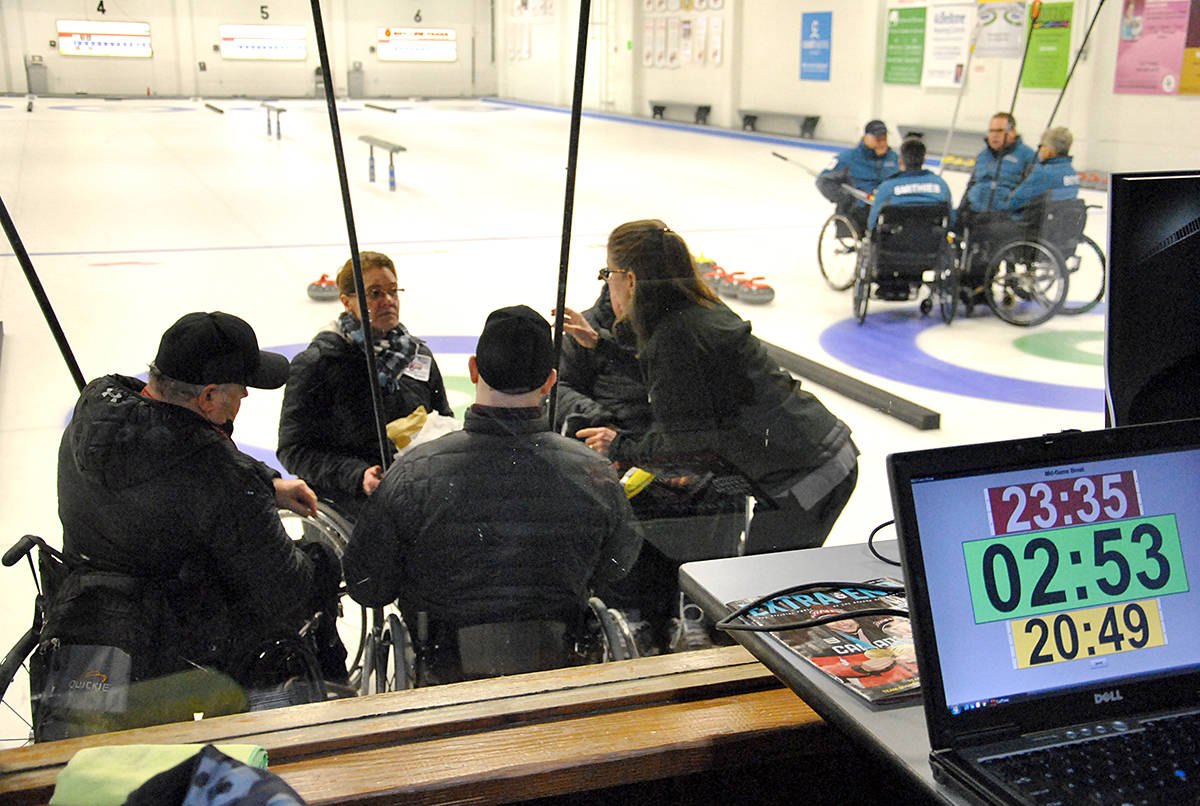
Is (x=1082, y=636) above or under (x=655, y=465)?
above

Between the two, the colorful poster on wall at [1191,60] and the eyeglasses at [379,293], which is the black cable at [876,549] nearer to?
the eyeglasses at [379,293]

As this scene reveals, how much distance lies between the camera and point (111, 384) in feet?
5.75

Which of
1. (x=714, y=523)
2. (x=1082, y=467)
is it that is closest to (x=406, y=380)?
(x=714, y=523)

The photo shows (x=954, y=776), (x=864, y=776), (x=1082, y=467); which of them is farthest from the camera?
(x=864, y=776)

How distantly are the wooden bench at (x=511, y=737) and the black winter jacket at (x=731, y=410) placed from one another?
1.28 meters

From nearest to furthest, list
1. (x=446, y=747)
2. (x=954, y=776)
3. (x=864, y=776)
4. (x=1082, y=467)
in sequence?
(x=954, y=776), (x=1082, y=467), (x=446, y=747), (x=864, y=776)

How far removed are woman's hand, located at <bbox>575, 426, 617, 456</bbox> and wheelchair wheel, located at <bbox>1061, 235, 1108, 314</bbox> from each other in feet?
12.5

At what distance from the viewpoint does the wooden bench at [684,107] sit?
6.67 m

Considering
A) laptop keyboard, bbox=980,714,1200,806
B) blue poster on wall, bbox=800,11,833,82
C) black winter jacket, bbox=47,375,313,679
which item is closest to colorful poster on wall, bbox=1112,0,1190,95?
blue poster on wall, bbox=800,11,833,82

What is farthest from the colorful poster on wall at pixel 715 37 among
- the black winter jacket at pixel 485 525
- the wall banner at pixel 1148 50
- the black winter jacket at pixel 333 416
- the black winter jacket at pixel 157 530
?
the black winter jacket at pixel 157 530

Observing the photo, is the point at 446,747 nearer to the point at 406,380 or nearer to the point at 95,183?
the point at 406,380

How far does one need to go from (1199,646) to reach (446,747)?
Answer: 71cm

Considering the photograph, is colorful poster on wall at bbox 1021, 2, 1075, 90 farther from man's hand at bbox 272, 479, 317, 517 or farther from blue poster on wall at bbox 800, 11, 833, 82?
man's hand at bbox 272, 479, 317, 517

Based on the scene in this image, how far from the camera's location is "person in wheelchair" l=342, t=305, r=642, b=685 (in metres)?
1.76
